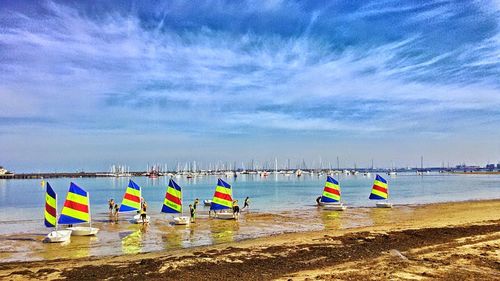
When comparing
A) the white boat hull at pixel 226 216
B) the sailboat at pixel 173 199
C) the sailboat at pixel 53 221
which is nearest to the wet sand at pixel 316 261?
the sailboat at pixel 53 221

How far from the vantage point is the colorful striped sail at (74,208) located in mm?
23344

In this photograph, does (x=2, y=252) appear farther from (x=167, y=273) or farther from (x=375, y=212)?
(x=375, y=212)

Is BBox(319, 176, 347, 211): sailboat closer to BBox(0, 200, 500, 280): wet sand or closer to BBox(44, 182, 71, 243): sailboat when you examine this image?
BBox(0, 200, 500, 280): wet sand

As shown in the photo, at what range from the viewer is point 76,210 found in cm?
2362

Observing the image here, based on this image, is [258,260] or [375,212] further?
Answer: [375,212]

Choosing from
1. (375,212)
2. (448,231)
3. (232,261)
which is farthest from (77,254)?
(375,212)

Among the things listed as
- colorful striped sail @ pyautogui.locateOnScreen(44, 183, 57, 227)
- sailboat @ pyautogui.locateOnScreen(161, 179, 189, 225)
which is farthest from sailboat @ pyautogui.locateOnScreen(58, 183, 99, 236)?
sailboat @ pyautogui.locateOnScreen(161, 179, 189, 225)

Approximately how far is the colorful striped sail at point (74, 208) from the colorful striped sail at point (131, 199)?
517 centimetres

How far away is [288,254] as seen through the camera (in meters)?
16.2

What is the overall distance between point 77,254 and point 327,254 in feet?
35.9

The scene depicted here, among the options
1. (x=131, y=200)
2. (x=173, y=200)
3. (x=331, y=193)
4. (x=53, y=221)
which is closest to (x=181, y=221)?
(x=173, y=200)

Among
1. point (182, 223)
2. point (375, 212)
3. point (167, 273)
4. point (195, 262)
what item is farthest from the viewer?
point (375, 212)

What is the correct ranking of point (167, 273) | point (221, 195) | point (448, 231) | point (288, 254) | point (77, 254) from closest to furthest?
1. point (167, 273)
2. point (288, 254)
3. point (77, 254)
4. point (448, 231)
5. point (221, 195)

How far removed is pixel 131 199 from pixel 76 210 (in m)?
5.80
